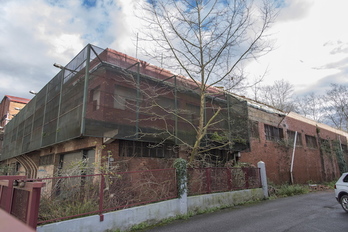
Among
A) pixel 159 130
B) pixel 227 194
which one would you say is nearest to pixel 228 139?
pixel 227 194

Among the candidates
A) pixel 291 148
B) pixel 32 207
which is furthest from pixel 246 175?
pixel 291 148

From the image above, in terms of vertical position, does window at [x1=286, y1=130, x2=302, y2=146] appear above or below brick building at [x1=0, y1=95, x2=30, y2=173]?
below

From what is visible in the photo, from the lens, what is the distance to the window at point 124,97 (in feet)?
30.4

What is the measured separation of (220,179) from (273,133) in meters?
10.2

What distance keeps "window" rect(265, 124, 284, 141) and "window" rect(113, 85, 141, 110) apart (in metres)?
11.8

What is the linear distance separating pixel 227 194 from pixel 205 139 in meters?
2.77

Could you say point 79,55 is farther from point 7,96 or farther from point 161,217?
point 7,96

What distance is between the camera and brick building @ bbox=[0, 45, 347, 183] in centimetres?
889

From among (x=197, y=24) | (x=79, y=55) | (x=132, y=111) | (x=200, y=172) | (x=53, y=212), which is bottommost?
(x=53, y=212)

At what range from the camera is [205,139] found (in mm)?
11422

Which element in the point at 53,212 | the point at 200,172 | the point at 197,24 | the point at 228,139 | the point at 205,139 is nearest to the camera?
the point at 53,212

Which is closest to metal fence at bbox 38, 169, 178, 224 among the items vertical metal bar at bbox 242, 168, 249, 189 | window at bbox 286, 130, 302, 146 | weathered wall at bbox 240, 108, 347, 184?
vertical metal bar at bbox 242, 168, 249, 189

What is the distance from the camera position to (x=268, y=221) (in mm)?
7215

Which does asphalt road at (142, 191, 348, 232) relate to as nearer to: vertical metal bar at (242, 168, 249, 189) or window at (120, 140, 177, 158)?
vertical metal bar at (242, 168, 249, 189)
